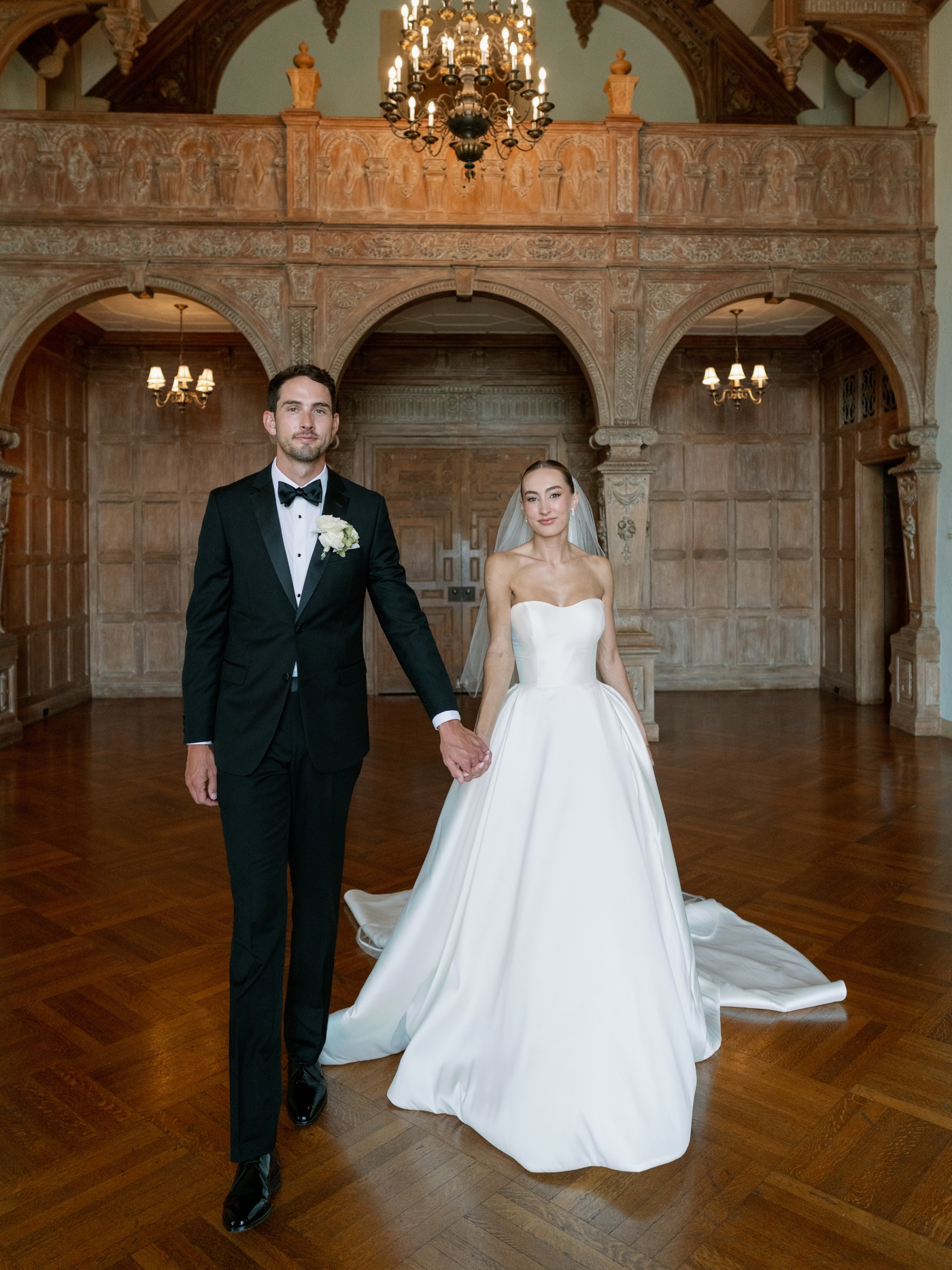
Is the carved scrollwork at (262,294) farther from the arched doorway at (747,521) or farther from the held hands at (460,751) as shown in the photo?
the held hands at (460,751)

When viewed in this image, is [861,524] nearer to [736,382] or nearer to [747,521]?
[747,521]

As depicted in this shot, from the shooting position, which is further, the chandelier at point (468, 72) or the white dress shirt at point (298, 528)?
the chandelier at point (468, 72)

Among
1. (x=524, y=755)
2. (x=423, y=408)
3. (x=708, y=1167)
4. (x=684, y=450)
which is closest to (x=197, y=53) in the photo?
(x=423, y=408)

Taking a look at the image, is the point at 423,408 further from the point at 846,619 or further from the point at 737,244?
the point at 846,619

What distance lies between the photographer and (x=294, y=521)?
2.45m

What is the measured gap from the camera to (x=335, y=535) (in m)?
2.35

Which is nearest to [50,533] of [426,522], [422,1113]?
[426,522]

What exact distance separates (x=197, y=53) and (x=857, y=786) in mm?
9143

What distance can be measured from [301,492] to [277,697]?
1.77 feet

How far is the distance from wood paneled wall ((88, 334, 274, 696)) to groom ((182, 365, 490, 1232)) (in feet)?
28.7

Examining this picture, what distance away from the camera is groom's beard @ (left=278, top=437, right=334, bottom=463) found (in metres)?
2.38

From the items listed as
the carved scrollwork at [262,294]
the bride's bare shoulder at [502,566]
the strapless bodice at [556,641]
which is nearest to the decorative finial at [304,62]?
the carved scrollwork at [262,294]

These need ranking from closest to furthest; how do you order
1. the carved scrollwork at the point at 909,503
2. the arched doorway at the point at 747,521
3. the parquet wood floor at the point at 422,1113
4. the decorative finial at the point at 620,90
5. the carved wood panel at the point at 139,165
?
1. the parquet wood floor at the point at 422,1113
2. the carved wood panel at the point at 139,165
3. the decorative finial at the point at 620,90
4. the carved scrollwork at the point at 909,503
5. the arched doorway at the point at 747,521

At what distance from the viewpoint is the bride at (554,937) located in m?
2.33
